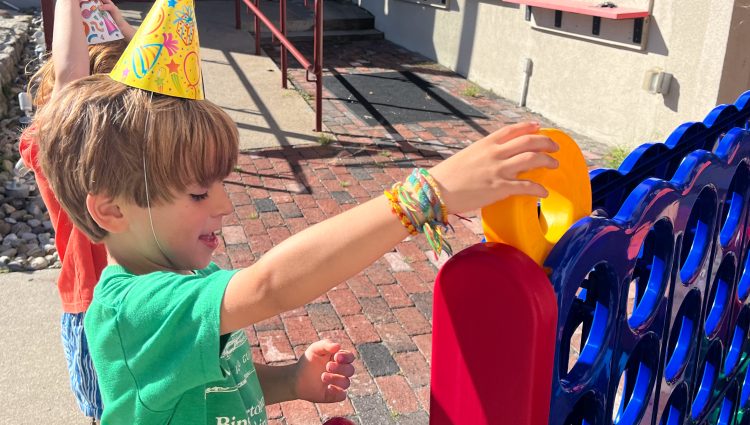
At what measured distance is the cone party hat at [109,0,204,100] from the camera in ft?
3.94

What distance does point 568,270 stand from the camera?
2.94ft

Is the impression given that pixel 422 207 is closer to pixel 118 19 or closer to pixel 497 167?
pixel 497 167

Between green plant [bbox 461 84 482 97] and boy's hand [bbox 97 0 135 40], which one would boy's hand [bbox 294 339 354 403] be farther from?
green plant [bbox 461 84 482 97]

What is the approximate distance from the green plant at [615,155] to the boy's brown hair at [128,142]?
187 inches

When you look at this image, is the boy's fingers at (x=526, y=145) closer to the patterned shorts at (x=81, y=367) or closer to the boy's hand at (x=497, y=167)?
the boy's hand at (x=497, y=167)

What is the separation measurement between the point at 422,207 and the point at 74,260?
4.73ft

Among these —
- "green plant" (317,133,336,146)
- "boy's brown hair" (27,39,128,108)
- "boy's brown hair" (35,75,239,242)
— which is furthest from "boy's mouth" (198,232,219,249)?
"green plant" (317,133,336,146)

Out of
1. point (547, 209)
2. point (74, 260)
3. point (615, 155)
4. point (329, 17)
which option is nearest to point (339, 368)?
point (547, 209)

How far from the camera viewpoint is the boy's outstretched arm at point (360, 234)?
86 cm

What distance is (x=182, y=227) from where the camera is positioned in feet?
4.06

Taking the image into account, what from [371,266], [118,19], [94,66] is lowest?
[371,266]

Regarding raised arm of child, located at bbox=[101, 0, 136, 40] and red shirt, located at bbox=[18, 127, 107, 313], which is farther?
raised arm of child, located at bbox=[101, 0, 136, 40]

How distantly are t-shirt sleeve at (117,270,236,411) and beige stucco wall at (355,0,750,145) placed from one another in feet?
15.9

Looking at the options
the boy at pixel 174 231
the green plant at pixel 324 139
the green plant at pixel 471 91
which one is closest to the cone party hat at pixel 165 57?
the boy at pixel 174 231
